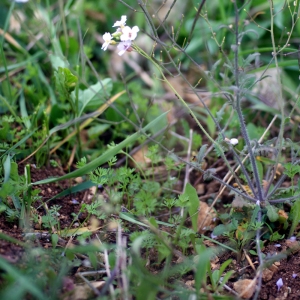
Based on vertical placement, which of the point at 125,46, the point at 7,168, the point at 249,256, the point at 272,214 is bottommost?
the point at 249,256

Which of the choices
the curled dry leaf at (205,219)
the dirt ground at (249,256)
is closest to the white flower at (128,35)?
the dirt ground at (249,256)

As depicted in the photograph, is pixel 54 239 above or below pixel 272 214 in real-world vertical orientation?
above

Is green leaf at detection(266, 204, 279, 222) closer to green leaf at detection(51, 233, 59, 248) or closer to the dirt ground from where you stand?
the dirt ground

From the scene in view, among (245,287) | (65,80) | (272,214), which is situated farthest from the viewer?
(65,80)

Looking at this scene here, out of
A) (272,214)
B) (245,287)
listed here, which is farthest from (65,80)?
(245,287)

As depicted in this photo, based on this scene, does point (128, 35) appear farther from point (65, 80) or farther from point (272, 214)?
point (272, 214)

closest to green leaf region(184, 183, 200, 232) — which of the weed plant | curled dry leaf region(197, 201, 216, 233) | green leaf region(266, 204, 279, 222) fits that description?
the weed plant

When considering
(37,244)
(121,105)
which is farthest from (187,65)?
(37,244)

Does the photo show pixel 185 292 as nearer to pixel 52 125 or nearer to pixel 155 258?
pixel 155 258
